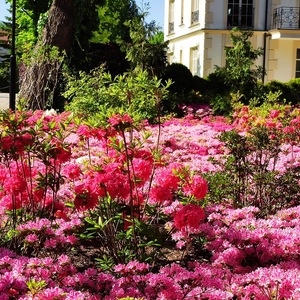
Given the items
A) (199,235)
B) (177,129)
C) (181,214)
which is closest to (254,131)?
(199,235)

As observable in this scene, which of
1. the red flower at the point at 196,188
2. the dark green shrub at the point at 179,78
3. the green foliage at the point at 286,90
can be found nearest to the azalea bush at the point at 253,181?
the red flower at the point at 196,188

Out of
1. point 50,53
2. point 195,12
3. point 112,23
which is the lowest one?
point 50,53

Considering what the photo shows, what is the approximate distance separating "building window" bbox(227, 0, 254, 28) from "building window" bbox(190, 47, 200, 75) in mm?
2175

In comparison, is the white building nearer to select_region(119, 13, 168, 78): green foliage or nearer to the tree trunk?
select_region(119, 13, 168, 78): green foliage

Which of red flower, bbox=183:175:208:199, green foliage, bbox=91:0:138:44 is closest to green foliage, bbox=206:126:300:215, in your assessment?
red flower, bbox=183:175:208:199

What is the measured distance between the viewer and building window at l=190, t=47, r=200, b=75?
27859 mm

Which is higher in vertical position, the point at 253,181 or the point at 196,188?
the point at 196,188

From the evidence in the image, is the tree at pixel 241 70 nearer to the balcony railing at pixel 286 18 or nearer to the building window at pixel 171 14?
the balcony railing at pixel 286 18

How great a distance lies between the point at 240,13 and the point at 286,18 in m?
2.08

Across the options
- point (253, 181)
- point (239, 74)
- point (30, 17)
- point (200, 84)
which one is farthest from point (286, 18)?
point (253, 181)

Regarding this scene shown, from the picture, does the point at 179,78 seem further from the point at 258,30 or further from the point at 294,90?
the point at 258,30

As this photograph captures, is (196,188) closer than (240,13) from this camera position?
Yes

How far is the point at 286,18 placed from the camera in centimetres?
2670

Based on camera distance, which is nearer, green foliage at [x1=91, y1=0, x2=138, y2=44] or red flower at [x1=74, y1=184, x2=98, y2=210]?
red flower at [x1=74, y1=184, x2=98, y2=210]
